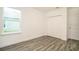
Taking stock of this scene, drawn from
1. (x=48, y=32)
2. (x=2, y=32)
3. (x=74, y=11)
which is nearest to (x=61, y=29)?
(x=48, y=32)

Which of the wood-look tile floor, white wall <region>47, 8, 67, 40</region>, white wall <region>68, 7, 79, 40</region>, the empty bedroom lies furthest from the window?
white wall <region>68, 7, 79, 40</region>

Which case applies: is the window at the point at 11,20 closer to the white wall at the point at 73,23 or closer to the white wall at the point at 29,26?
the white wall at the point at 29,26

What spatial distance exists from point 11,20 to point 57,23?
2.70 feet

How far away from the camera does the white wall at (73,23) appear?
1786 millimetres

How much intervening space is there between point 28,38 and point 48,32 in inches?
14.8

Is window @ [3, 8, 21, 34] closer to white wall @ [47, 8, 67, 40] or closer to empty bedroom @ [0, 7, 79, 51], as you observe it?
empty bedroom @ [0, 7, 79, 51]

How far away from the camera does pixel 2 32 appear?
5.66 ft

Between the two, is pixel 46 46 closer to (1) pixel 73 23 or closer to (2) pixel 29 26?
(2) pixel 29 26

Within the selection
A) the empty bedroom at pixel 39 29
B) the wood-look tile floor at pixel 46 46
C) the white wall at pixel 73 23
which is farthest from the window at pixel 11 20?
the white wall at pixel 73 23

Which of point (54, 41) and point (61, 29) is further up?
point (61, 29)

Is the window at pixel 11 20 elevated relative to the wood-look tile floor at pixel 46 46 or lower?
elevated

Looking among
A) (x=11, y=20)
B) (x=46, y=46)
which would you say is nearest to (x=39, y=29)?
(x=46, y=46)
